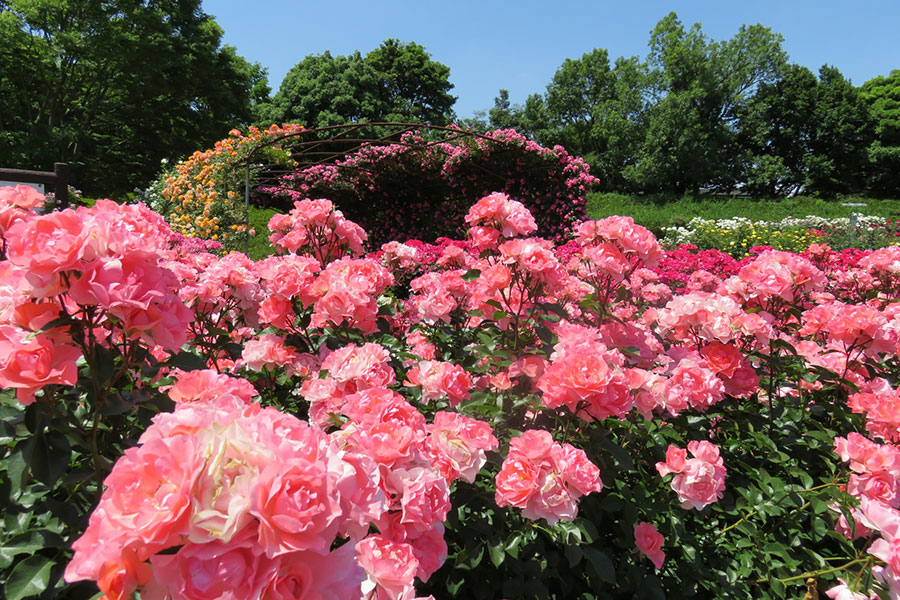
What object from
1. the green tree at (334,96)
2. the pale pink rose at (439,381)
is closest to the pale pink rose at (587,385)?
the pale pink rose at (439,381)

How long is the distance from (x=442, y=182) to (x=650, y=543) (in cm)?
1072

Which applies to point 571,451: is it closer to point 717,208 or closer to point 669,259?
point 669,259

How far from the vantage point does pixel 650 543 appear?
1.36m

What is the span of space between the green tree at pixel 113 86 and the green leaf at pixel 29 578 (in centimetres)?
2121

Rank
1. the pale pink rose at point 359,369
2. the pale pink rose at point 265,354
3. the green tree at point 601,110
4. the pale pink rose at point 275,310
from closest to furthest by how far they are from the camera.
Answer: the pale pink rose at point 359,369, the pale pink rose at point 265,354, the pale pink rose at point 275,310, the green tree at point 601,110

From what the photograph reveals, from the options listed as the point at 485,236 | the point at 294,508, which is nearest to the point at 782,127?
the point at 485,236

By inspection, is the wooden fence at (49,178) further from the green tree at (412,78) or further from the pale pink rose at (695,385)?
the green tree at (412,78)

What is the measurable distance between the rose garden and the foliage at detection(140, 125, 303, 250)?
5.73 metres

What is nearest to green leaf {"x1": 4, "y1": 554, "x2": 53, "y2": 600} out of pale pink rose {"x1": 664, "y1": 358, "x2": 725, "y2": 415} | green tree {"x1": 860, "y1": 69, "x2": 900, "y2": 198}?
pale pink rose {"x1": 664, "y1": 358, "x2": 725, "y2": 415}

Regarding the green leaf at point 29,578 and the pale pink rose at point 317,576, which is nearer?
the pale pink rose at point 317,576

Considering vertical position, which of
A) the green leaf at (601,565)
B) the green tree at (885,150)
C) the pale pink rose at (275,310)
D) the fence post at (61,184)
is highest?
the green tree at (885,150)

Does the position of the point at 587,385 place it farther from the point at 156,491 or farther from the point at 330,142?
the point at 330,142

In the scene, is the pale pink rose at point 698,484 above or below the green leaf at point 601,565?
above

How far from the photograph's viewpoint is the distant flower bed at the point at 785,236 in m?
9.83
